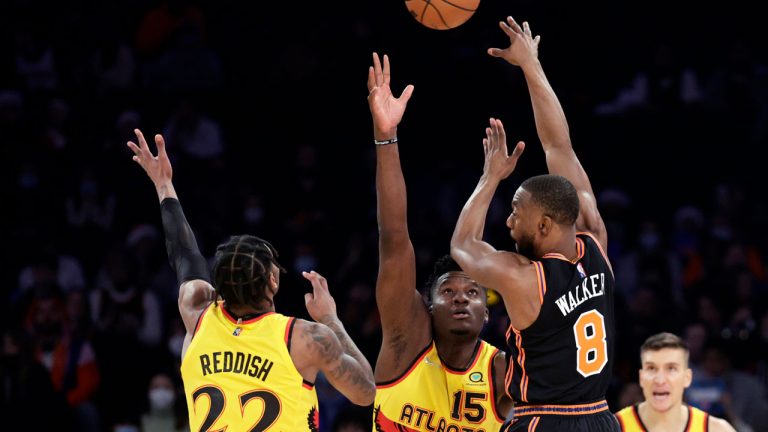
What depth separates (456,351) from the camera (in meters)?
5.85

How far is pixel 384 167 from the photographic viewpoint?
5.33m

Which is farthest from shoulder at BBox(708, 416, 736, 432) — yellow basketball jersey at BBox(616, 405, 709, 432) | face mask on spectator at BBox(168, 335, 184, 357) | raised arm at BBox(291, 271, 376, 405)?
face mask on spectator at BBox(168, 335, 184, 357)

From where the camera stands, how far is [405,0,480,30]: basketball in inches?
240

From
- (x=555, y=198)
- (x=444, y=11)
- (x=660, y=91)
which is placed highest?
(x=660, y=91)

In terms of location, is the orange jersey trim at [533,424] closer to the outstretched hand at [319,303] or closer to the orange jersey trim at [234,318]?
the outstretched hand at [319,303]

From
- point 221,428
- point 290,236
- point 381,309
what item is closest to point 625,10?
point 290,236

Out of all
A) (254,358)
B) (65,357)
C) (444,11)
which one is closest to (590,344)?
(254,358)

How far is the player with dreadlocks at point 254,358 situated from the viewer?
15.7ft

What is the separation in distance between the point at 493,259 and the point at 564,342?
18.9 inches

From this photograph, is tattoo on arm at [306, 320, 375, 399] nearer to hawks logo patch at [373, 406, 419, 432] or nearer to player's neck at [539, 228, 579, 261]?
hawks logo patch at [373, 406, 419, 432]

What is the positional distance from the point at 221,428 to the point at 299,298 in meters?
5.76

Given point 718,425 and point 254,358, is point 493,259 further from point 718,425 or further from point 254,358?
point 718,425

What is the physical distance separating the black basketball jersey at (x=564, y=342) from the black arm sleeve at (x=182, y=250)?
155 centimetres

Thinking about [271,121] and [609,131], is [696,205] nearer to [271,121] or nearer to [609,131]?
[609,131]
